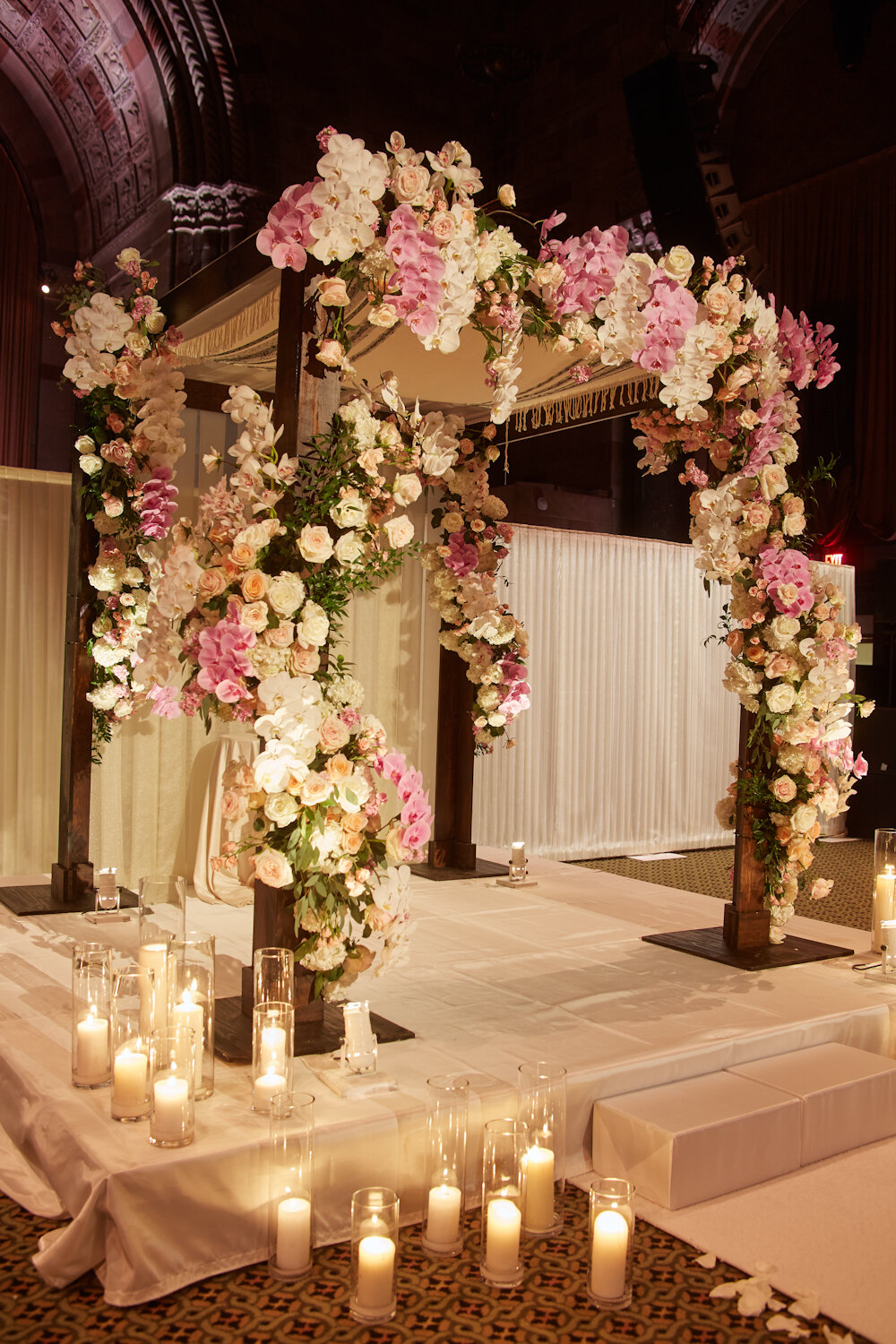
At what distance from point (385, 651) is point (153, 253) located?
16.9 feet

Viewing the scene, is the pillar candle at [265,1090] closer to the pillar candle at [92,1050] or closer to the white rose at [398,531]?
the pillar candle at [92,1050]

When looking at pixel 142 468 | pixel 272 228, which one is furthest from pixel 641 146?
pixel 272 228

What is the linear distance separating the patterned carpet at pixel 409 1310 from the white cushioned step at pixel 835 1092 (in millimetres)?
664

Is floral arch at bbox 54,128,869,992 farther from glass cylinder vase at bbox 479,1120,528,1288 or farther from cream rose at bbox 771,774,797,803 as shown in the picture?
glass cylinder vase at bbox 479,1120,528,1288

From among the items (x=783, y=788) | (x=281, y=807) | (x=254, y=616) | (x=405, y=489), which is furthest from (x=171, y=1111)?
(x=783, y=788)

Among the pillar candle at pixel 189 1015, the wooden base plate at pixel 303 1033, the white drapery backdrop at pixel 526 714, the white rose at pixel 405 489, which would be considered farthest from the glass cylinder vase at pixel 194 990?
the white drapery backdrop at pixel 526 714

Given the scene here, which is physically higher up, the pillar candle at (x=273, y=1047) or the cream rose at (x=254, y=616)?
the cream rose at (x=254, y=616)

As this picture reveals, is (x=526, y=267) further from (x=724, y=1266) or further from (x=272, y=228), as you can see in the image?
(x=724, y=1266)

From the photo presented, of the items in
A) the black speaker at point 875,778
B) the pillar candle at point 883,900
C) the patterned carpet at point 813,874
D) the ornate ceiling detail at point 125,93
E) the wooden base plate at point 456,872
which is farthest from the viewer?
the ornate ceiling detail at point 125,93

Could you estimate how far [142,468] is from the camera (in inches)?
175

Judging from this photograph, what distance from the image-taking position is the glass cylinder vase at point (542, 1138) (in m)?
2.47

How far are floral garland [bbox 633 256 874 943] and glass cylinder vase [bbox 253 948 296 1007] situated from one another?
1891mm

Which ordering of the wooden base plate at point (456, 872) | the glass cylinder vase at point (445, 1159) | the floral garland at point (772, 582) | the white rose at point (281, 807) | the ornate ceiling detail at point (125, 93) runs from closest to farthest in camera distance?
1. the glass cylinder vase at point (445, 1159)
2. the white rose at point (281, 807)
3. the floral garland at point (772, 582)
4. the wooden base plate at point (456, 872)
5. the ornate ceiling detail at point (125, 93)

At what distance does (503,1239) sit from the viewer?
7.50 feet
